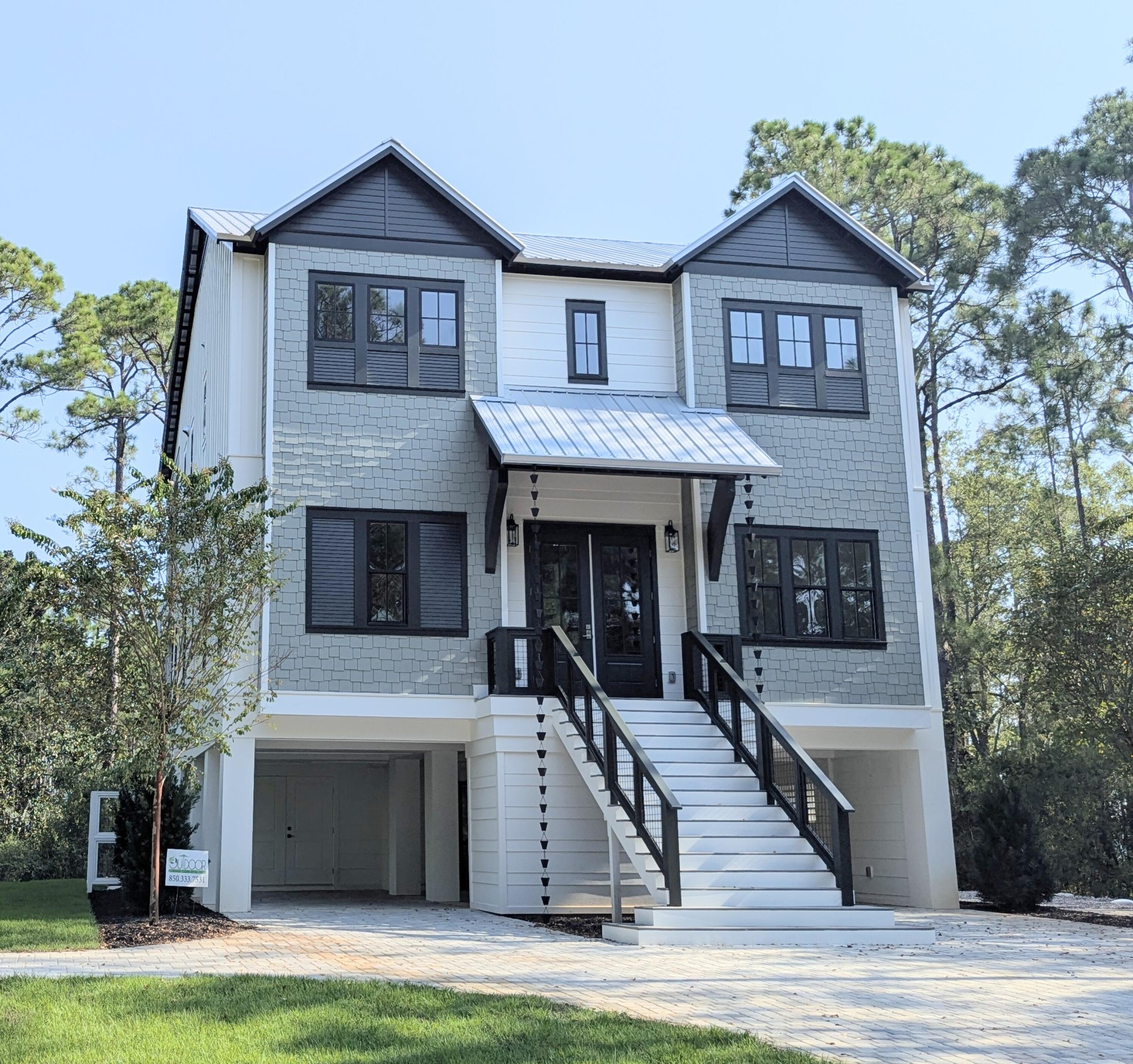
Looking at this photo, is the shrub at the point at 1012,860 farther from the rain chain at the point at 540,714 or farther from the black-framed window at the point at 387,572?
the black-framed window at the point at 387,572

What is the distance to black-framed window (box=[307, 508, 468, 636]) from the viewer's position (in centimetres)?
1727

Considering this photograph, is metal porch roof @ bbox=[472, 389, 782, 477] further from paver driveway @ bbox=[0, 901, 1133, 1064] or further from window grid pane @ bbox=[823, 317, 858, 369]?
paver driveway @ bbox=[0, 901, 1133, 1064]

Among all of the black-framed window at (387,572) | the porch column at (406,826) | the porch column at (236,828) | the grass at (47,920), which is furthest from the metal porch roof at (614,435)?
the porch column at (406,826)

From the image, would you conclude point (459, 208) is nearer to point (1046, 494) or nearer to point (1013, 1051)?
point (1013, 1051)

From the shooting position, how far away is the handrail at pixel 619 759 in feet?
44.2

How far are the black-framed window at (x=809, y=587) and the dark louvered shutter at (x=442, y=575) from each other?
3.81 metres

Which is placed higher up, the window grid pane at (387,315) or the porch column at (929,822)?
the window grid pane at (387,315)

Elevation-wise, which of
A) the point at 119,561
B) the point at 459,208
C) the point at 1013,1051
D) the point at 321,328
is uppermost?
the point at 459,208

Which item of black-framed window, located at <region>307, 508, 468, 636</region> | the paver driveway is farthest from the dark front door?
the paver driveway

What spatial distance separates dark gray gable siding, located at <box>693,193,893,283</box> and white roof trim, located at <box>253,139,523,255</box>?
2863 millimetres

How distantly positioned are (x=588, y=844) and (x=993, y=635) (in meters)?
12.6

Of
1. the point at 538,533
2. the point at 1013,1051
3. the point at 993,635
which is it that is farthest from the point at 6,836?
the point at 1013,1051

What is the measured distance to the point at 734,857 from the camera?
14344 mm

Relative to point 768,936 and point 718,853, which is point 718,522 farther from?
point 768,936
